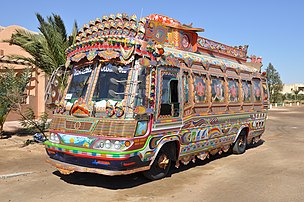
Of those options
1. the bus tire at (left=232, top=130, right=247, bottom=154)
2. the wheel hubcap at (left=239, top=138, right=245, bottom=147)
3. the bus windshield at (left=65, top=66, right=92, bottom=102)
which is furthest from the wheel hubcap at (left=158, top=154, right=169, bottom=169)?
the wheel hubcap at (left=239, top=138, right=245, bottom=147)

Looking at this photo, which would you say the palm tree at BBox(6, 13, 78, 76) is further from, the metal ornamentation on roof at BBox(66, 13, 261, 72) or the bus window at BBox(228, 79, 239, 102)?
the bus window at BBox(228, 79, 239, 102)

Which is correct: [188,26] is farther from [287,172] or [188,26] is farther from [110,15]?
[287,172]

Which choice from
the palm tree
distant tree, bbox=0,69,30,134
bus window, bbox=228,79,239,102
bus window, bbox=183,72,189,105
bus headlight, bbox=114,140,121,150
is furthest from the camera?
the palm tree

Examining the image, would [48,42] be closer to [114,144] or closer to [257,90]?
[114,144]

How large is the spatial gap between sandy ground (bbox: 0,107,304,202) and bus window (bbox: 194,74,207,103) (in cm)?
181

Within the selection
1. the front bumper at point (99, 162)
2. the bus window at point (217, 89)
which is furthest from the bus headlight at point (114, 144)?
the bus window at point (217, 89)

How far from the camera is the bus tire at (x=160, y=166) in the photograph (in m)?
6.64

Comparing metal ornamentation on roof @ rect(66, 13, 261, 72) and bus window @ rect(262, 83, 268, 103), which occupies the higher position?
metal ornamentation on roof @ rect(66, 13, 261, 72)

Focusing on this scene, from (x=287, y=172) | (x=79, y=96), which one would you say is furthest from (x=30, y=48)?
(x=287, y=172)

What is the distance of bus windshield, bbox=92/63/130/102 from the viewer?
612cm

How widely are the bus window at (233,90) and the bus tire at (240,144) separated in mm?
1395

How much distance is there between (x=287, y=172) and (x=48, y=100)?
6008 mm

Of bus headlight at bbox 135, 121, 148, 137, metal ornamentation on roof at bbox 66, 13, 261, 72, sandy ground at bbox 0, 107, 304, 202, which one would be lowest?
sandy ground at bbox 0, 107, 304, 202

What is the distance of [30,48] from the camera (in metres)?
11.8
